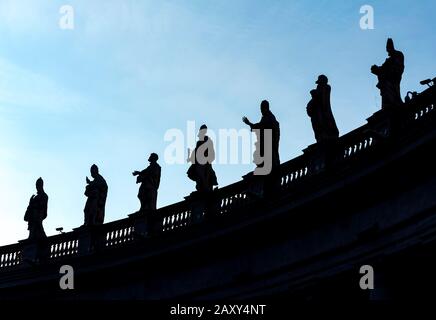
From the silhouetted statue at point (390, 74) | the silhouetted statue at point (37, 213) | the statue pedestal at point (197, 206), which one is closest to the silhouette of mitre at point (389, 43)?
the silhouetted statue at point (390, 74)

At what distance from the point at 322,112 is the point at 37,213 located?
672 inches

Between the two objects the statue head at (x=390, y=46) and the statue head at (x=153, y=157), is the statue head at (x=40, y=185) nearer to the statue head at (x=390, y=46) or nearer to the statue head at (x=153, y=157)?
the statue head at (x=153, y=157)

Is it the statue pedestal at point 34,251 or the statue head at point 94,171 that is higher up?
the statue head at point 94,171

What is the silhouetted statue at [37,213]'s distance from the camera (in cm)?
4750

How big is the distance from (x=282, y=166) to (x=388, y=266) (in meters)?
6.80

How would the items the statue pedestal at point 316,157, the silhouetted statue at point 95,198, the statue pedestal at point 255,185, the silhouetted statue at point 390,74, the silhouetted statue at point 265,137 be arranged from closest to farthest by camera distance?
the silhouetted statue at point 390,74
the statue pedestal at point 316,157
the statue pedestal at point 255,185
the silhouetted statue at point 265,137
the silhouetted statue at point 95,198

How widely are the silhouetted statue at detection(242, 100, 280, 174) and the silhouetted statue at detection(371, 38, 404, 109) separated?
551 centimetres

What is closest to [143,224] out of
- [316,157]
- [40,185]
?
[40,185]

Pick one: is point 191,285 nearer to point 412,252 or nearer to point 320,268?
point 320,268

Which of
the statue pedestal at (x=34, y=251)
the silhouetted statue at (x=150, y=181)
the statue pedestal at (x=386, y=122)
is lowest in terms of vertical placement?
the statue pedestal at (x=34, y=251)

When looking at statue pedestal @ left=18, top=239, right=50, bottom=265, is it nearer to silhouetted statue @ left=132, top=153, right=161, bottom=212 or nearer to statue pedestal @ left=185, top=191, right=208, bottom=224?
silhouetted statue @ left=132, top=153, right=161, bottom=212

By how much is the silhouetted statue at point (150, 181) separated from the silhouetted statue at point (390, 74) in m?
13.0

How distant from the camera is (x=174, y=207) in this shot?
136 ft
